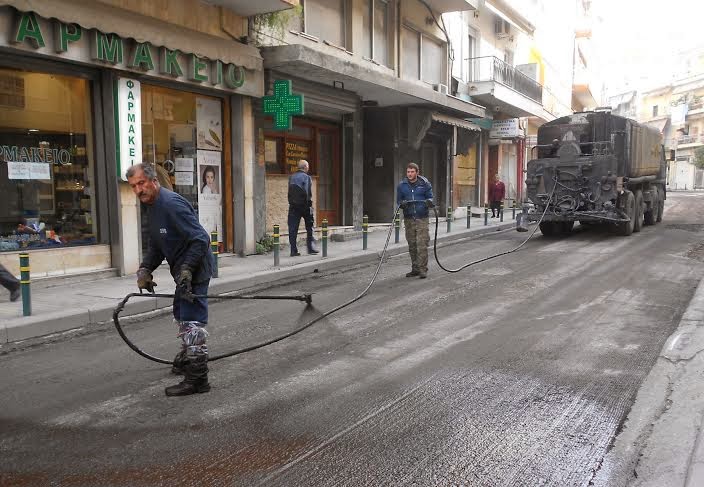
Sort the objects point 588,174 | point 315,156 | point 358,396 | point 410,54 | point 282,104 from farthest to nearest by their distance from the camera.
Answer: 1. point 410,54
2. point 315,156
3. point 588,174
4. point 282,104
5. point 358,396

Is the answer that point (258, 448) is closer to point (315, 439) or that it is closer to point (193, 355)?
point (315, 439)

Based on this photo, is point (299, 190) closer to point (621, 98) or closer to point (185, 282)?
point (185, 282)

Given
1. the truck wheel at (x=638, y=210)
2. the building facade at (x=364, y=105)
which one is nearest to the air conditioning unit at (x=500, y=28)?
the building facade at (x=364, y=105)

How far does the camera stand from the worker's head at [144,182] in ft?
14.3

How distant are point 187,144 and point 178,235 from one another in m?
7.70

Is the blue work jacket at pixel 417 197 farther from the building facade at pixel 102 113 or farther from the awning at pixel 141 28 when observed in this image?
the awning at pixel 141 28

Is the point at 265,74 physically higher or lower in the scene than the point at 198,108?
higher

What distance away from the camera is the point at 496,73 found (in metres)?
22.7

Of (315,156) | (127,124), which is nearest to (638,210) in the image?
(315,156)

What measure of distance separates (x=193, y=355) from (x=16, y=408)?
4.25ft

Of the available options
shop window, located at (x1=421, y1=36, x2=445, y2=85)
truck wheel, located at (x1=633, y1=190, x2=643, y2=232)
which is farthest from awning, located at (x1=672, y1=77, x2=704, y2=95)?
truck wheel, located at (x1=633, y1=190, x2=643, y2=232)

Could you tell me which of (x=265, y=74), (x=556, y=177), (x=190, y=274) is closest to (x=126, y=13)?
(x=265, y=74)

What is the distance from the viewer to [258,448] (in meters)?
3.58

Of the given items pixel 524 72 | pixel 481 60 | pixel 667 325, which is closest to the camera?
pixel 667 325
